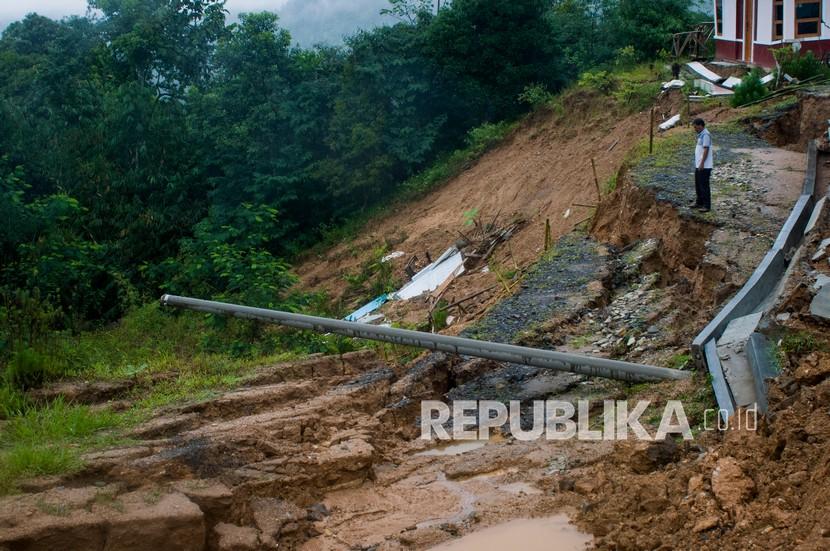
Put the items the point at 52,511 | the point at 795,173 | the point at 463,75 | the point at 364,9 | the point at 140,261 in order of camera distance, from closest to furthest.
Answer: the point at 52,511 → the point at 795,173 → the point at 140,261 → the point at 463,75 → the point at 364,9

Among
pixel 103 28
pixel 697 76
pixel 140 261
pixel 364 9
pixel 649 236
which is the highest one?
pixel 364 9

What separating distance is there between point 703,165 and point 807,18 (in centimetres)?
1222

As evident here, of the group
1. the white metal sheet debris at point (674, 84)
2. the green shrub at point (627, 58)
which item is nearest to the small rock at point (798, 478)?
the white metal sheet debris at point (674, 84)

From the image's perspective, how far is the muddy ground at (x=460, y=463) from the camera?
A: 17.1ft

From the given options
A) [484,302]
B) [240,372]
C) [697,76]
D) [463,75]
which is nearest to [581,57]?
[463,75]

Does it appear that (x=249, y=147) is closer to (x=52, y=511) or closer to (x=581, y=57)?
(x=581, y=57)

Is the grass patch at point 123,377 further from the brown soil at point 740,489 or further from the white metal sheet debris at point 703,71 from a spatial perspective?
the white metal sheet debris at point 703,71

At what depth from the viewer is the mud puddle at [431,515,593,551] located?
5.62m

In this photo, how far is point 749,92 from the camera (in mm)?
18641

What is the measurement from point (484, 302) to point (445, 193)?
11160 millimetres

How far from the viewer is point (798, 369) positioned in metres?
6.18

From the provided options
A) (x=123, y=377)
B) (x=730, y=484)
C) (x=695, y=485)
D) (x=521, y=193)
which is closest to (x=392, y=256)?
(x=521, y=193)

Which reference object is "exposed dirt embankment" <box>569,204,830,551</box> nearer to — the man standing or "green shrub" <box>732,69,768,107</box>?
the man standing

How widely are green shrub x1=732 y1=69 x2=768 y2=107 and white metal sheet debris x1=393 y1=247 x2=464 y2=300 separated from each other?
20.8ft
